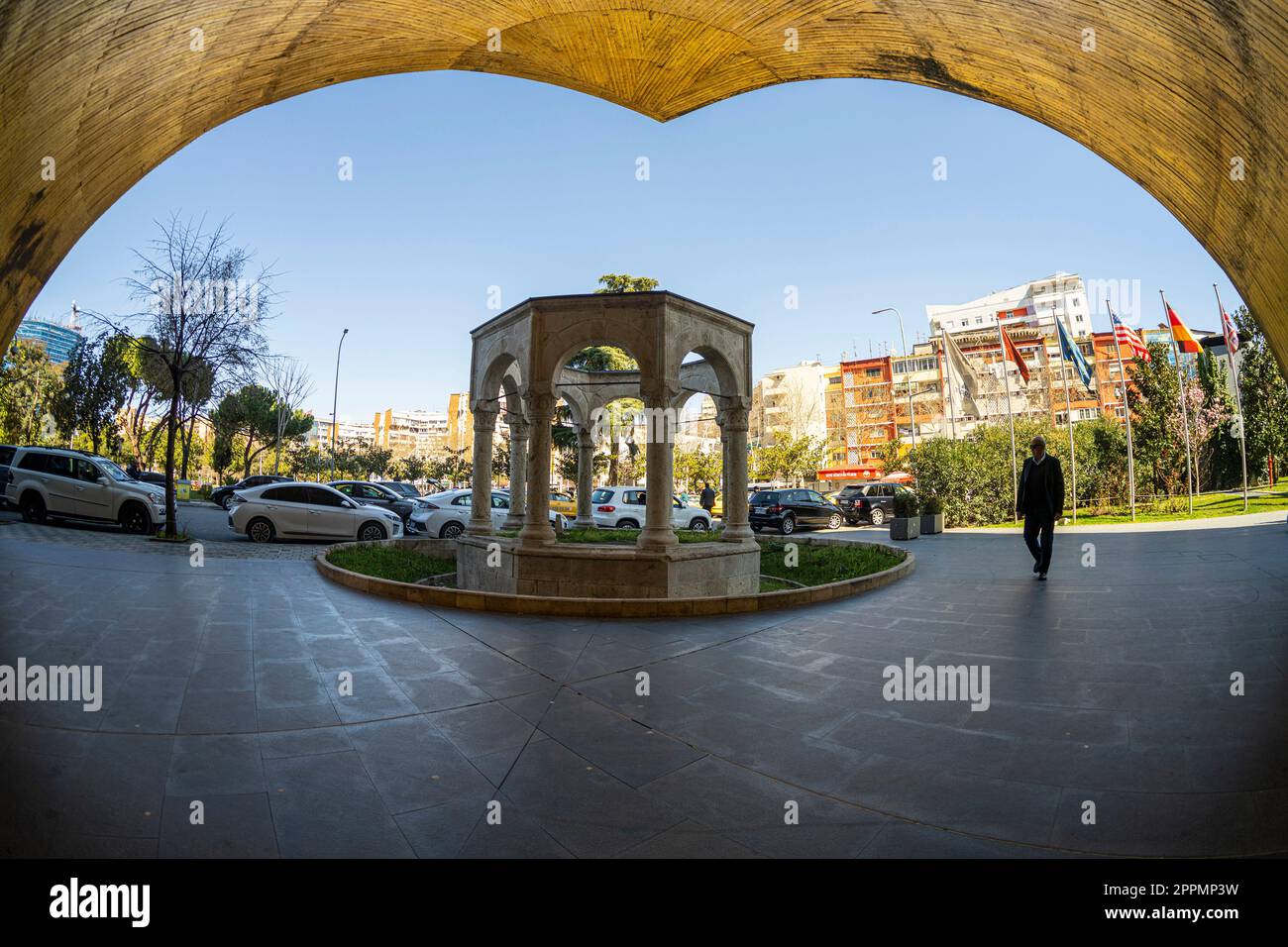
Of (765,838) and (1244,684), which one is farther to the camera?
(1244,684)

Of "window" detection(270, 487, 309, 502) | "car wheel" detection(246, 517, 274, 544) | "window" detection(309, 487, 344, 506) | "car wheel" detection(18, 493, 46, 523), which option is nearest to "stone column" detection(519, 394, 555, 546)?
"window" detection(309, 487, 344, 506)

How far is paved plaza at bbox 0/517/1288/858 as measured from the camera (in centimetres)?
251

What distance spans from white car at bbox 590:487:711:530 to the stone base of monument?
9.18 meters

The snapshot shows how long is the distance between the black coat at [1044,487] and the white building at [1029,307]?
78.2m

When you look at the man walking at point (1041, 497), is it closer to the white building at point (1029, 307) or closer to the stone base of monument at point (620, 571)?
the stone base of monument at point (620, 571)

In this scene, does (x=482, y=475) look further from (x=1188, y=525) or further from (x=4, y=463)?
(x=1188, y=525)

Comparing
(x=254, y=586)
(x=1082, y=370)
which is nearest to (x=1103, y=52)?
(x=254, y=586)

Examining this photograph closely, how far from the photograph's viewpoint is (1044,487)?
8.57m

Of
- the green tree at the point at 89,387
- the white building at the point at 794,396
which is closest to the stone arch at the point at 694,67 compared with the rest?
the green tree at the point at 89,387

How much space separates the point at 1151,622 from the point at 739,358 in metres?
7.00

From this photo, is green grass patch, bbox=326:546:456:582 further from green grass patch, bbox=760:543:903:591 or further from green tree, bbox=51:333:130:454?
green tree, bbox=51:333:130:454

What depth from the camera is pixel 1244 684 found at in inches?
160
